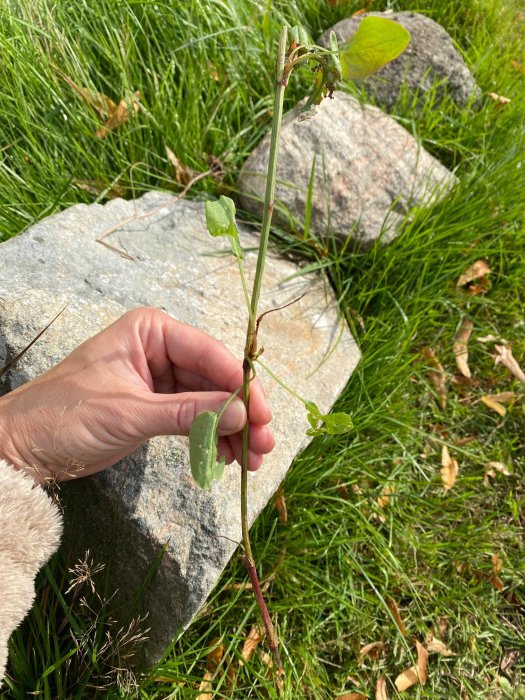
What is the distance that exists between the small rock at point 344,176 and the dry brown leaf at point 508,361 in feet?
2.42

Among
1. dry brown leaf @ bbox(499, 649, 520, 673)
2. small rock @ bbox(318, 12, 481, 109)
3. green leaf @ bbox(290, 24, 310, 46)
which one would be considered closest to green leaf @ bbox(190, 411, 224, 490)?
green leaf @ bbox(290, 24, 310, 46)

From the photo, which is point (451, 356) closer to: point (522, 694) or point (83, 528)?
point (522, 694)

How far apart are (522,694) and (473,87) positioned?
274 centimetres

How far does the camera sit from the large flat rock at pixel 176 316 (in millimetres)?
1819

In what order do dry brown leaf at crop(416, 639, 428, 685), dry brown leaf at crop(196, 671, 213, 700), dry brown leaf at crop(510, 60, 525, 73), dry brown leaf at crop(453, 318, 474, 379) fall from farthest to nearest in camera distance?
dry brown leaf at crop(510, 60, 525, 73), dry brown leaf at crop(453, 318, 474, 379), dry brown leaf at crop(416, 639, 428, 685), dry brown leaf at crop(196, 671, 213, 700)

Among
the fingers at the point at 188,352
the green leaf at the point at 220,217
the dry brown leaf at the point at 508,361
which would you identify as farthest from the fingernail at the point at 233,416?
the dry brown leaf at the point at 508,361

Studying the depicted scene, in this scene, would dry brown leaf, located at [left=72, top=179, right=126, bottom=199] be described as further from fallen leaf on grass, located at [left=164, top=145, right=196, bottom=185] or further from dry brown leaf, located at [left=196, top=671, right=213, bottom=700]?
dry brown leaf, located at [left=196, top=671, right=213, bottom=700]

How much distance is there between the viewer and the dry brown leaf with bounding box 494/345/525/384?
2.79 metres

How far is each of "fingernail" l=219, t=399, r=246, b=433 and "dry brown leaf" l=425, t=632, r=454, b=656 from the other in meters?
1.41

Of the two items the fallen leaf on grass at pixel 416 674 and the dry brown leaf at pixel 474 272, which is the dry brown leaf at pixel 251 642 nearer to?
the fallen leaf on grass at pixel 416 674

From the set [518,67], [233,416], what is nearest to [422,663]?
[233,416]

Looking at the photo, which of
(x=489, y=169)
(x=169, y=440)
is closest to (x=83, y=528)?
(x=169, y=440)

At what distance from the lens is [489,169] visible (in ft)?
9.18

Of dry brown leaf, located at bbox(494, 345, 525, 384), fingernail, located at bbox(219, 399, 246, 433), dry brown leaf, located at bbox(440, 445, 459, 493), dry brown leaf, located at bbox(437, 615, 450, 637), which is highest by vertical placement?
fingernail, located at bbox(219, 399, 246, 433)
